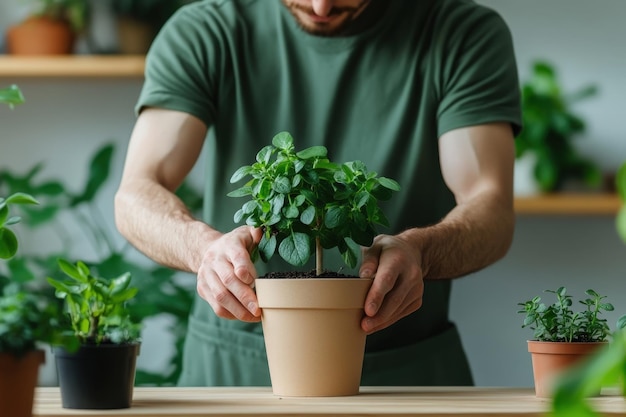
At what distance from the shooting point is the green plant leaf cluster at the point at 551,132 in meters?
2.95

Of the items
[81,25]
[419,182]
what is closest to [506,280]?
[419,182]

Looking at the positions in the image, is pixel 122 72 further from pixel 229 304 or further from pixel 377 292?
pixel 377 292

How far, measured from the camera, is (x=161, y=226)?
1746mm

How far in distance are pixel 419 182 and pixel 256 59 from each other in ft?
1.48

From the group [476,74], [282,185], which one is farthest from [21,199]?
[476,74]

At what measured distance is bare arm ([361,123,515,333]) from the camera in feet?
4.30

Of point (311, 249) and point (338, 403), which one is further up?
point (311, 249)

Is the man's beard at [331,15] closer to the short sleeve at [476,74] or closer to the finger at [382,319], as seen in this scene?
the short sleeve at [476,74]

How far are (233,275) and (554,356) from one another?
0.45 m

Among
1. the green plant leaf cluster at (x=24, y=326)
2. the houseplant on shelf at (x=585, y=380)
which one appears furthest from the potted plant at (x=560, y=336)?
the houseplant on shelf at (x=585, y=380)

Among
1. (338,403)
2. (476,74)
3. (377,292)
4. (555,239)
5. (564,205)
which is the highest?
(476,74)

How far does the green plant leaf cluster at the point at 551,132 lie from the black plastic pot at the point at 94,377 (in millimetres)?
2095

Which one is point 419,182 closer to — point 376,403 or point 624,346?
point 376,403

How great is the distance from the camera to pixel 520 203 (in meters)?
2.90
